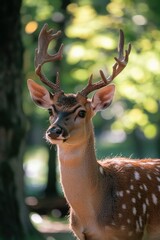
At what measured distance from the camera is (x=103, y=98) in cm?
1044

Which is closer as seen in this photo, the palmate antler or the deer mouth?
the deer mouth

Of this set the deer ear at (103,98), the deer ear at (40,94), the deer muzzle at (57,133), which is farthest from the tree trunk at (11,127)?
the deer muzzle at (57,133)

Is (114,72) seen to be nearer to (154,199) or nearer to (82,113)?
(82,113)

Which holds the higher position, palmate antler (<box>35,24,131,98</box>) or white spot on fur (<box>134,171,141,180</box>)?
palmate antler (<box>35,24,131,98</box>)

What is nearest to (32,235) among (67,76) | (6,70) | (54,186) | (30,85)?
(6,70)

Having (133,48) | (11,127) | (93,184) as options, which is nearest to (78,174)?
(93,184)

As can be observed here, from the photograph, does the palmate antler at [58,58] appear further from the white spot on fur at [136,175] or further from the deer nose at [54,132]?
the white spot on fur at [136,175]

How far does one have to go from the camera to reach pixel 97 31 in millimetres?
17562

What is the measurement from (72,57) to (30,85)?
6.90m

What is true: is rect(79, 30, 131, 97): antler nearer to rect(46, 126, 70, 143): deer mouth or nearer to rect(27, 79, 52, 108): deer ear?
rect(27, 79, 52, 108): deer ear

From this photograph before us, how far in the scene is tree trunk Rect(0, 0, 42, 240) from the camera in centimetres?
1363

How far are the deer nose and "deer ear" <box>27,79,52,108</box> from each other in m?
0.74

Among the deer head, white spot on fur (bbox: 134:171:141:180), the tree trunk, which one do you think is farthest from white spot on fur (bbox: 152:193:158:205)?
the tree trunk

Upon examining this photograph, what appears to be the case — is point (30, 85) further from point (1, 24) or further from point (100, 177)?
point (1, 24)
